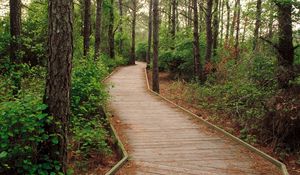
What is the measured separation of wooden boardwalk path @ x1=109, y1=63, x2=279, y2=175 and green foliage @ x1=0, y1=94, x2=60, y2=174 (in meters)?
1.74

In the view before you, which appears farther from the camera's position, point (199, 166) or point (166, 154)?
point (166, 154)

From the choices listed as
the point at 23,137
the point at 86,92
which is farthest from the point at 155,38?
the point at 23,137

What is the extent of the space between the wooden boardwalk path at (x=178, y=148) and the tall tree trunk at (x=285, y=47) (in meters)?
2.81

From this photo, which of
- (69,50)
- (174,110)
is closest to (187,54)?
(174,110)

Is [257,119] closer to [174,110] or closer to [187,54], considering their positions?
[174,110]

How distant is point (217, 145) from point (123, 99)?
22.1 feet

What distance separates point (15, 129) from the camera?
15.3ft

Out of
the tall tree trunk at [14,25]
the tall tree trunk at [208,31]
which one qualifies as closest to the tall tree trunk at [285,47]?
the tall tree trunk at [208,31]

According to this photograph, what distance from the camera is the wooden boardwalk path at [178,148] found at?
618 centimetres

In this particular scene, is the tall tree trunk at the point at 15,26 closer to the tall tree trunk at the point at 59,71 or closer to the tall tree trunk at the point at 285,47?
the tall tree trunk at the point at 59,71

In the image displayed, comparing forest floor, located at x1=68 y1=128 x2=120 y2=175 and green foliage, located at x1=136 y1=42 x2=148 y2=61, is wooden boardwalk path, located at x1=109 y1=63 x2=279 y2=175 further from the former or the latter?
green foliage, located at x1=136 y1=42 x2=148 y2=61

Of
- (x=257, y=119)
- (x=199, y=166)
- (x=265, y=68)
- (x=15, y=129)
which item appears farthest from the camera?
(x=265, y=68)

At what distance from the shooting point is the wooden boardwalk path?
20.3 feet

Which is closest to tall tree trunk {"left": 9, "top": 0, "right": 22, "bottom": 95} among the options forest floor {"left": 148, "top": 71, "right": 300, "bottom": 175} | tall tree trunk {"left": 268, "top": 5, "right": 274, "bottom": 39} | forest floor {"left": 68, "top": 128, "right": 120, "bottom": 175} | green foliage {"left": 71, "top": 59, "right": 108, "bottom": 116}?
green foliage {"left": 71, "top": 59, "right": 108, "bottom": 116}
